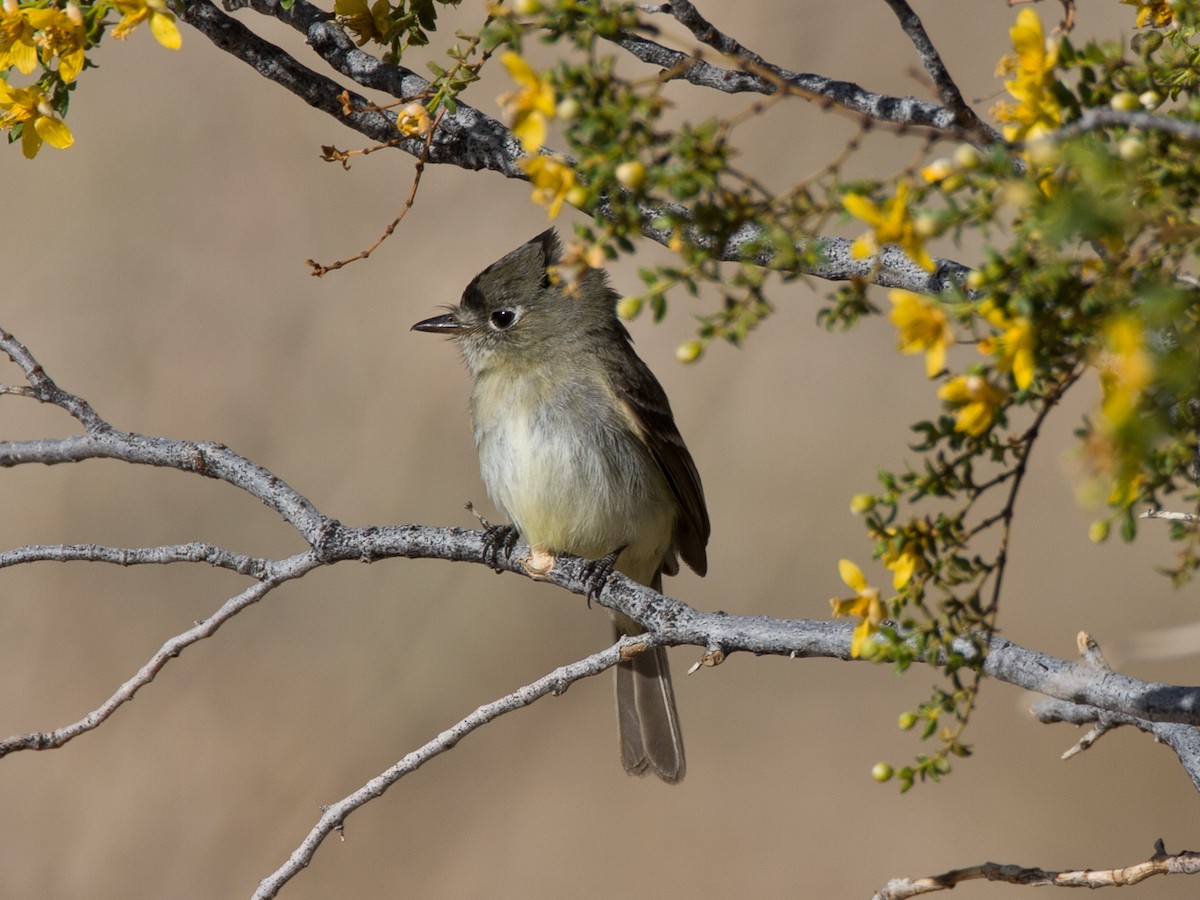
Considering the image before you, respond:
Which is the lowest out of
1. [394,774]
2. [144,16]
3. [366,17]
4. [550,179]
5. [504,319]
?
[394,774]

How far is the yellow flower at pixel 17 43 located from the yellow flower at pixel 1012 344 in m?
1.71

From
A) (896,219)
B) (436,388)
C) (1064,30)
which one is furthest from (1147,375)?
(436,388)

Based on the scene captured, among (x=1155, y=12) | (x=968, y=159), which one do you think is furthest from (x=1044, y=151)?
(x=1155, y=12)

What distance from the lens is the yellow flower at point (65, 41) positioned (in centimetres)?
215

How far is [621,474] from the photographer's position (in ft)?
13.8

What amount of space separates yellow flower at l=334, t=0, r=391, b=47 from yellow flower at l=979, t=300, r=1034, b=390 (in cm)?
173

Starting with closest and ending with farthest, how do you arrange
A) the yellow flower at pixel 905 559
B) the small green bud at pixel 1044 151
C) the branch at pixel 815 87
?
the small green bud at pixel 1044 151 → the yellow flower at pixel 905 559 → the branch at pixel 815 87

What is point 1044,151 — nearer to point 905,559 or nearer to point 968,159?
point 968,159

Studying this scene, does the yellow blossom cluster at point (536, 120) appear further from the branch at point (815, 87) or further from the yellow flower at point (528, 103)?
the branch at point (815, 87)

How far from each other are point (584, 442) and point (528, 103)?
8.82 feet

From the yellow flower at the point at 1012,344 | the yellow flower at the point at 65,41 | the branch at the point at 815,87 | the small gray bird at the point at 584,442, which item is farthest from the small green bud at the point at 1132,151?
the small gray bird at the point at 584,442

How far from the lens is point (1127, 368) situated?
1.15 meters

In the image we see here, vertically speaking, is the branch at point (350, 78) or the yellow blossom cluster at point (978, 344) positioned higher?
the branch at point (350, 78)

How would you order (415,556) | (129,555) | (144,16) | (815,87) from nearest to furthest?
1. (144,16)
2. (815,87)
3. (129,555)
4. (415,556)
